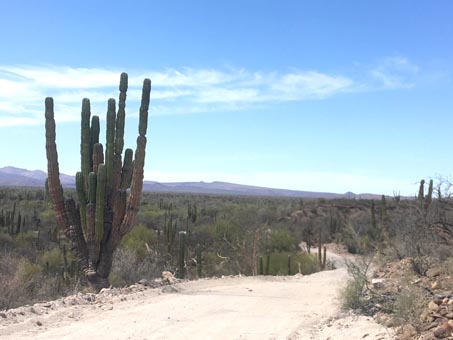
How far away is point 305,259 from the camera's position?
87.5 ft

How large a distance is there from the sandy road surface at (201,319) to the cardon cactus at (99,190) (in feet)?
7.96

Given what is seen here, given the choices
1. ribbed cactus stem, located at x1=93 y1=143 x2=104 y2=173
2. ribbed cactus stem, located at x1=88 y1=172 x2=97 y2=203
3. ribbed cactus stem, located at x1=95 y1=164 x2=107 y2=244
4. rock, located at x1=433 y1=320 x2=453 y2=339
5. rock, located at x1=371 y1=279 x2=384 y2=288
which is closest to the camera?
rock, located at x1=433 y1=320 x2=453 y2=339

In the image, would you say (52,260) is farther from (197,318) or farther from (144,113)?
(197,318)

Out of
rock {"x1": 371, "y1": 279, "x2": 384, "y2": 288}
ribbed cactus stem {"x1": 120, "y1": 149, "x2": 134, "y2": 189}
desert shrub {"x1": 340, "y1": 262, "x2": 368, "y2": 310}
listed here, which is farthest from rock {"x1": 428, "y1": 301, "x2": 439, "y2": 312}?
ribbed cactus stem {"x1": 120, "y1": 149, "x2": 134, "y2": 189}

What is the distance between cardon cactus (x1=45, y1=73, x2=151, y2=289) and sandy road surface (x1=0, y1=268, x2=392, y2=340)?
243 cm

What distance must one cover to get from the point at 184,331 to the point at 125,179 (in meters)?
7.37

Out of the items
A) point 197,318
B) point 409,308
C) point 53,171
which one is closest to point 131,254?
point 53,171

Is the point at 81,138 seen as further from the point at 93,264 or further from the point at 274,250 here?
the point at 274,250

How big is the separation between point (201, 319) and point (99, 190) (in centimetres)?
570

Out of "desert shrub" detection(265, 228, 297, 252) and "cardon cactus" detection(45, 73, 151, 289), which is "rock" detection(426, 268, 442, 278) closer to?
"cardon cactus" detection(45, 73, 151, 289)

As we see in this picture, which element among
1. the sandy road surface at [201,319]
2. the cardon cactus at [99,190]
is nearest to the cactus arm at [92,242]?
the cardon cactus at [99,190]

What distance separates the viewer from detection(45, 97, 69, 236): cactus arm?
49.8 ft

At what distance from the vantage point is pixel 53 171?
1526 cm

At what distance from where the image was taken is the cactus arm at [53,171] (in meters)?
15.2
